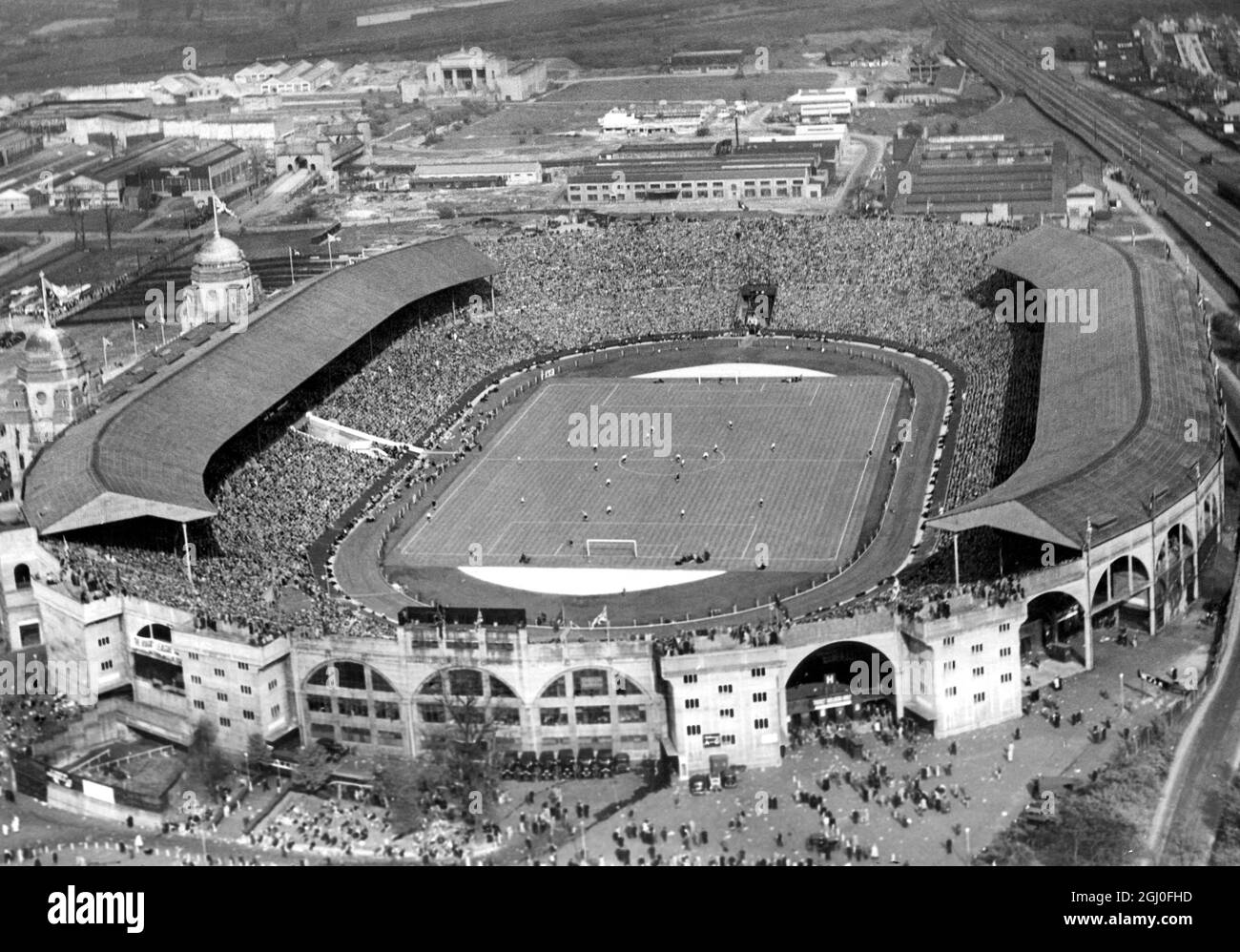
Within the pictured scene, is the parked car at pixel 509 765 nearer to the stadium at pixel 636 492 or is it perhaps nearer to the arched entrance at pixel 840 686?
the stadium at pixel 636 492

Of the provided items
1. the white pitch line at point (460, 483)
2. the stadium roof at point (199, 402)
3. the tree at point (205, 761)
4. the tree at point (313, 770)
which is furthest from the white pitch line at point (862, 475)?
the tree at point (205, 761)

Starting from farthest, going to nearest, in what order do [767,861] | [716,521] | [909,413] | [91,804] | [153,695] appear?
[909,413] → [716,521] → [153,695] → [91,804] → [767,861]

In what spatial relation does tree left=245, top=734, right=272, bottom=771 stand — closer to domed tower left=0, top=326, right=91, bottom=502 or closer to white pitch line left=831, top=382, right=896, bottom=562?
white pitch line left=831, top=382, right=896, bottom=562

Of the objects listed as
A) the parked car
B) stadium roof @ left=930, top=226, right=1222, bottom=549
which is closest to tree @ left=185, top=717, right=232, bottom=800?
the parked car

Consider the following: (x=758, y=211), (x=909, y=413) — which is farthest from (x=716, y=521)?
(x=758, y=211)
